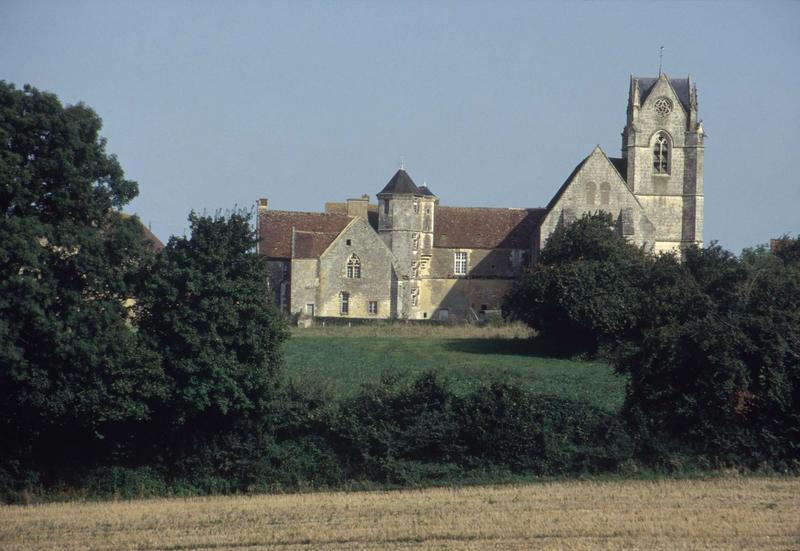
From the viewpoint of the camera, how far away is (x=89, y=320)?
22812mm

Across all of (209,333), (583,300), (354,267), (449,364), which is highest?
(354,267)

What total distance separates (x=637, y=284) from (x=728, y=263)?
423cm

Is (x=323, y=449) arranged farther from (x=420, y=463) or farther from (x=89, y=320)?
(x=89, y=320)

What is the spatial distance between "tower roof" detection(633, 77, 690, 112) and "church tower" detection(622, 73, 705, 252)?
0.25 feet

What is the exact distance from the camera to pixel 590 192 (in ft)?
207

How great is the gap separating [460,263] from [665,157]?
1286 cm

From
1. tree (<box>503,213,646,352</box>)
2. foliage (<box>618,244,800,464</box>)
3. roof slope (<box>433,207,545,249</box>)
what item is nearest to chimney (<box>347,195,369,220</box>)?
roof slope (<box>433,207,545,249</box>)

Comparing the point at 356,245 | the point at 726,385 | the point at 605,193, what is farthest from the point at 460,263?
the point at 726,385

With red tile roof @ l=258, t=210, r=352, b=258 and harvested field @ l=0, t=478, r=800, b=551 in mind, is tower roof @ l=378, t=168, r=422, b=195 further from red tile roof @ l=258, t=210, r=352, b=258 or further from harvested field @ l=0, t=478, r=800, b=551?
harvested field @ l=0, t=478, r=800, b=551

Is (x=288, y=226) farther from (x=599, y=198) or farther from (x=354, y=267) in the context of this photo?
(x=599, y=198)

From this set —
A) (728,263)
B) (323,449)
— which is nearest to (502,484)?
(323,449)

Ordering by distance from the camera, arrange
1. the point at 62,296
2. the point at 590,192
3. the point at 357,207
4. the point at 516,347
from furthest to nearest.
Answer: the point at 357,207, the point at 590,192, the point at 516,347, the point at 62,296

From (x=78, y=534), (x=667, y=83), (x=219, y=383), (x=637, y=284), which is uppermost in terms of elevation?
(x=667, y=83)

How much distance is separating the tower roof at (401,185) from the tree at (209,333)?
42709 mm
